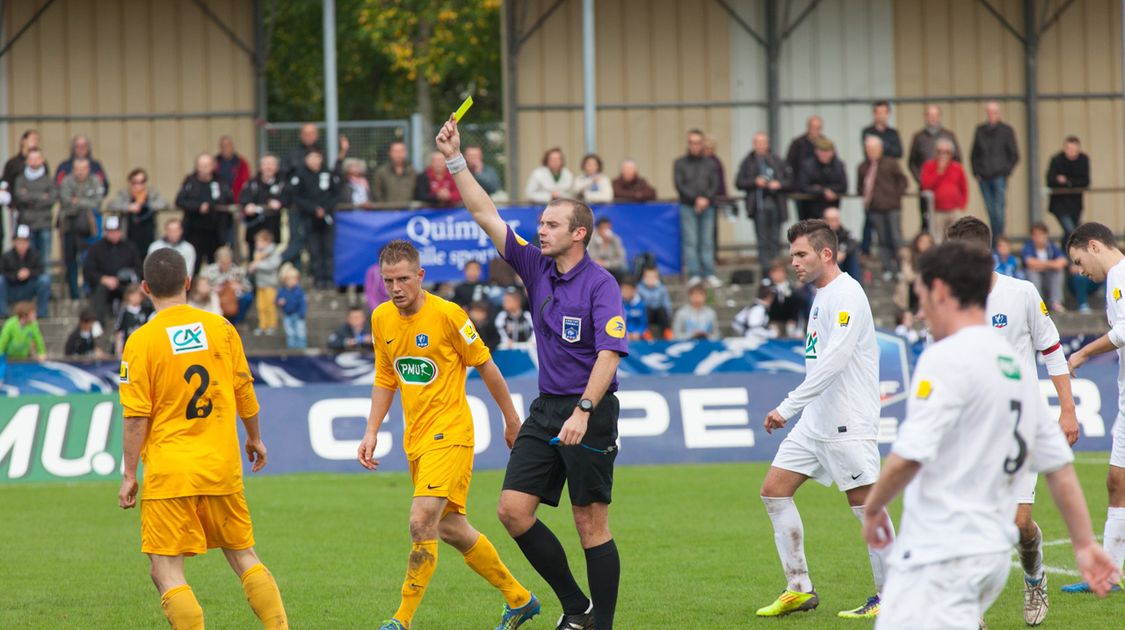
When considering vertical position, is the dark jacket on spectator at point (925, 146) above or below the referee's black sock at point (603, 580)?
above

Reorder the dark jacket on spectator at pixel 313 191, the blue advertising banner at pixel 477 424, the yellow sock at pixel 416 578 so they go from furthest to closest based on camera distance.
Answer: the dark jacket on spectator at pixel 313 191, the blue advertising banner at pixel 477 424, the yellow sock at pixel 416 578

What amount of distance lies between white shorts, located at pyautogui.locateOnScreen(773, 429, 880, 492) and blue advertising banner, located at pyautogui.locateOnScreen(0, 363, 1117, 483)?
7.70 metres

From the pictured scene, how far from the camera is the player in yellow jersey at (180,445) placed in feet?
20.8

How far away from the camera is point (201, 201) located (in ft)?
68.5

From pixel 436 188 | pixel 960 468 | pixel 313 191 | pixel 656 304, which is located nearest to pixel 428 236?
pixel 436 188

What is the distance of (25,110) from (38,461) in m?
13.7

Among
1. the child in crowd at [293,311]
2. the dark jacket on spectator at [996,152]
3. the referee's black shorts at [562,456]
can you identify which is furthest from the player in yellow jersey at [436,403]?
the dark jacket on spectator at [996,152]

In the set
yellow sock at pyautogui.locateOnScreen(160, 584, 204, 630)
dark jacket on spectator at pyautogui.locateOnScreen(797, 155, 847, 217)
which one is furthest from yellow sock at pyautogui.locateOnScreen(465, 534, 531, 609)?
dark jacket on spectator at pyautogui.locateOnScreen(797, 155, 847, 217)

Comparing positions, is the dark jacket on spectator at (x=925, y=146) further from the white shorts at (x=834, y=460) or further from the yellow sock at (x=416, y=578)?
the yellow sock at (x=416, y=578)

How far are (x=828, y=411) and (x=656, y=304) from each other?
1223 cm

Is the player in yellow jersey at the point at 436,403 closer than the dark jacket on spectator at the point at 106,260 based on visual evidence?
Yes

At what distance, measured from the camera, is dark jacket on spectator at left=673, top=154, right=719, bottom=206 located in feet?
70.1

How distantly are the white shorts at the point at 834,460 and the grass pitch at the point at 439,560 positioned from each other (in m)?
0.79

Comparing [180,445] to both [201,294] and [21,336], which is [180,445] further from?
[21,336]
